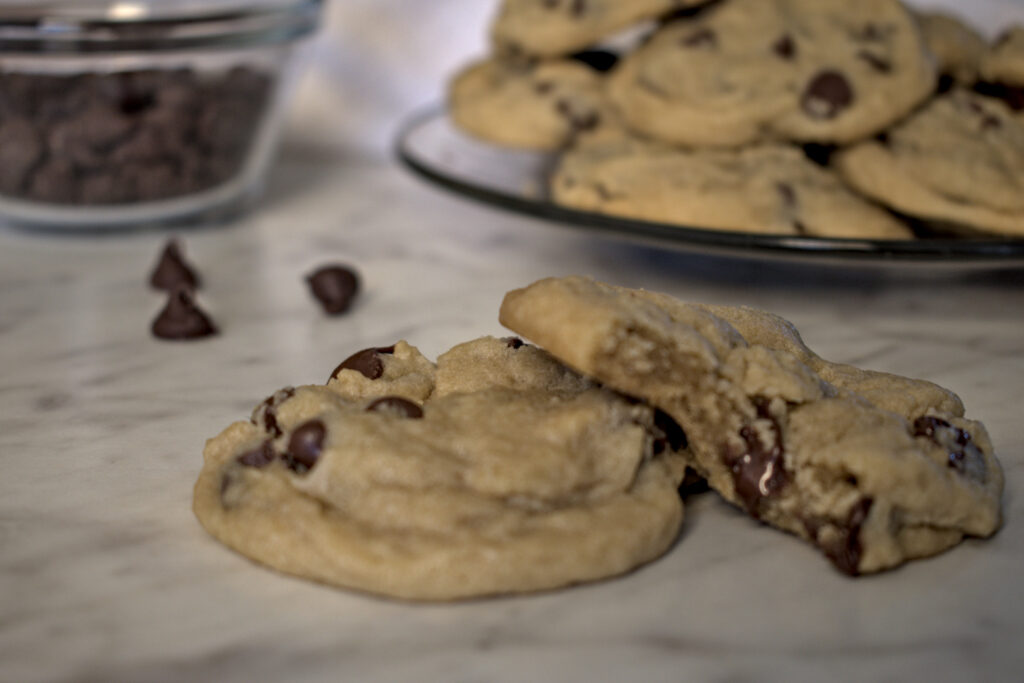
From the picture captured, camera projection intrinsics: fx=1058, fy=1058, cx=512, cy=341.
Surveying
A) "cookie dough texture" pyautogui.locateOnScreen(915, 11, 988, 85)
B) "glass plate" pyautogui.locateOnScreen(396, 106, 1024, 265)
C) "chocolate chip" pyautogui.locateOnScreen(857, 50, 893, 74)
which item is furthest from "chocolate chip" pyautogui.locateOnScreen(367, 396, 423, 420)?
"cookie dough texture" pyautogui.locateOnScreen(915, 11, 988, 85)

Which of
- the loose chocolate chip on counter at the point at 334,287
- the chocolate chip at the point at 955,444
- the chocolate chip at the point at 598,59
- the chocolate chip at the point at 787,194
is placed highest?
the chocolate chip at the point at 955,444

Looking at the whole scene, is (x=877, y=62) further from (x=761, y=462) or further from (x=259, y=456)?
(x=259, y=456)

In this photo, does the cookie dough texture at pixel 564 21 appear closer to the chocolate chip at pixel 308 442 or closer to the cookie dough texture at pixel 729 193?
the cookie dough texture at pixel 729 193

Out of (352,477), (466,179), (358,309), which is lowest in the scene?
(358,309)

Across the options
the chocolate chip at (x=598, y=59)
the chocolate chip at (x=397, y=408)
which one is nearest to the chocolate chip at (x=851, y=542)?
the chocolate chip at (x=397, y=408)

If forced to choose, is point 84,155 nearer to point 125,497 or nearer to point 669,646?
point 125,497

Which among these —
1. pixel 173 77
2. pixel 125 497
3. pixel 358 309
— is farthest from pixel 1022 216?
pixel 173 77
